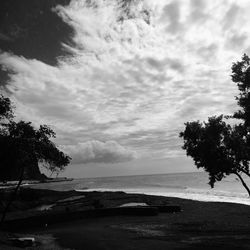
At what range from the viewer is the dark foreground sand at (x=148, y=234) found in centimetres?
2208

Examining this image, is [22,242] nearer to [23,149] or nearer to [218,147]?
[23,149]

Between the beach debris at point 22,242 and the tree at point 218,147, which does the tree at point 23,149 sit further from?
the tree at point 218,147

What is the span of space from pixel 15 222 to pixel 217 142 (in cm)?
2208

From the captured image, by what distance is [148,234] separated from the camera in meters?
26.9

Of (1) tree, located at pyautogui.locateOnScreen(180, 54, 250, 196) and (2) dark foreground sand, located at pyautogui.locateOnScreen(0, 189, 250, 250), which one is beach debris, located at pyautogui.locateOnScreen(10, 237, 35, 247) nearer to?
(2) dark foreground sand, located at pyautogui.locateOnScreen(0, 189, 250, 250)

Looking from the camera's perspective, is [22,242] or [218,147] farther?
[218,147]

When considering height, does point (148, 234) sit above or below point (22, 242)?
above

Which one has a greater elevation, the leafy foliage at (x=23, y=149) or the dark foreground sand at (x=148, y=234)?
the leafy foliage at (x=23, y=149)

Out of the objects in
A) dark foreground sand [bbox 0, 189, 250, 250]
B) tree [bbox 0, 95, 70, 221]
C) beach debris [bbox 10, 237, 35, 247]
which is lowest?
beach debris [bbox 10, 237, 35, 247]

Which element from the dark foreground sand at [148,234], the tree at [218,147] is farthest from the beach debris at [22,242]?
the tree at [218,147]

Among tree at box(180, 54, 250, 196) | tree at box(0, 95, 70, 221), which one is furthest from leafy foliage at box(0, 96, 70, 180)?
tree at box(180, 54, 250, 196)

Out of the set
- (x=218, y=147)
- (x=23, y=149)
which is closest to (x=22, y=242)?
(x=23, y=149)

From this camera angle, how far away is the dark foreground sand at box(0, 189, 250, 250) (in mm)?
22078

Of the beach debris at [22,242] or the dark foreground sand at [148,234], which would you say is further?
the dark foreground sand at [148,234]
